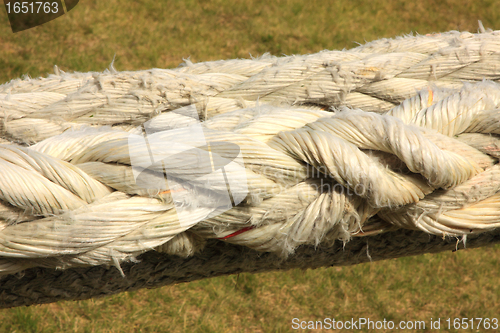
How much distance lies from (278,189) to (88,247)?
230 millimetres

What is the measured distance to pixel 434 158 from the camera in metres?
0.56

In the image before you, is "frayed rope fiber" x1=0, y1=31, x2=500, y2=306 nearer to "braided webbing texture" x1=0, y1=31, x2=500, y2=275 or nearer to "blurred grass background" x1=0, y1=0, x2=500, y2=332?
"braided webbing texture" x1=0, y1=31, x2=500, y2=275

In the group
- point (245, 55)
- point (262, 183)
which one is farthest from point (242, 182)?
point (245, 55)

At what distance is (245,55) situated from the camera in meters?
2.11

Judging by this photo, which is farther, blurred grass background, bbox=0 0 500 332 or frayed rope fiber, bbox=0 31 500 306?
blurred grass background, bbox=0 0 500 332

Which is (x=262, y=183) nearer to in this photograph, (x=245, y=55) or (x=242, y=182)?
(x=242, y=182)

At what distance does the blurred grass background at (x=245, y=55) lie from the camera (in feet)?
5.21

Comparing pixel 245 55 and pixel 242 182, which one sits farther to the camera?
pixel 245 55

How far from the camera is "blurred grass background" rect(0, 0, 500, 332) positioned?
1589 millimetres

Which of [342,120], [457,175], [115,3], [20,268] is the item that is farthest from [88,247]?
[115,3]

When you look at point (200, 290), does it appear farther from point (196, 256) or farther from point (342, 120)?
point (342, 120)

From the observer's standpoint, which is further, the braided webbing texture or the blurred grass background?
the blurred grass background

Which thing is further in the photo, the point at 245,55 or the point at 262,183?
the point at 245,55

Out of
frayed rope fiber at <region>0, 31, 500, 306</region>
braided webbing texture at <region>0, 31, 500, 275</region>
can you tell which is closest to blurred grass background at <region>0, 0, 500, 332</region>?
frayed rope fiber at <region>0, 31, 500, 306</region>
